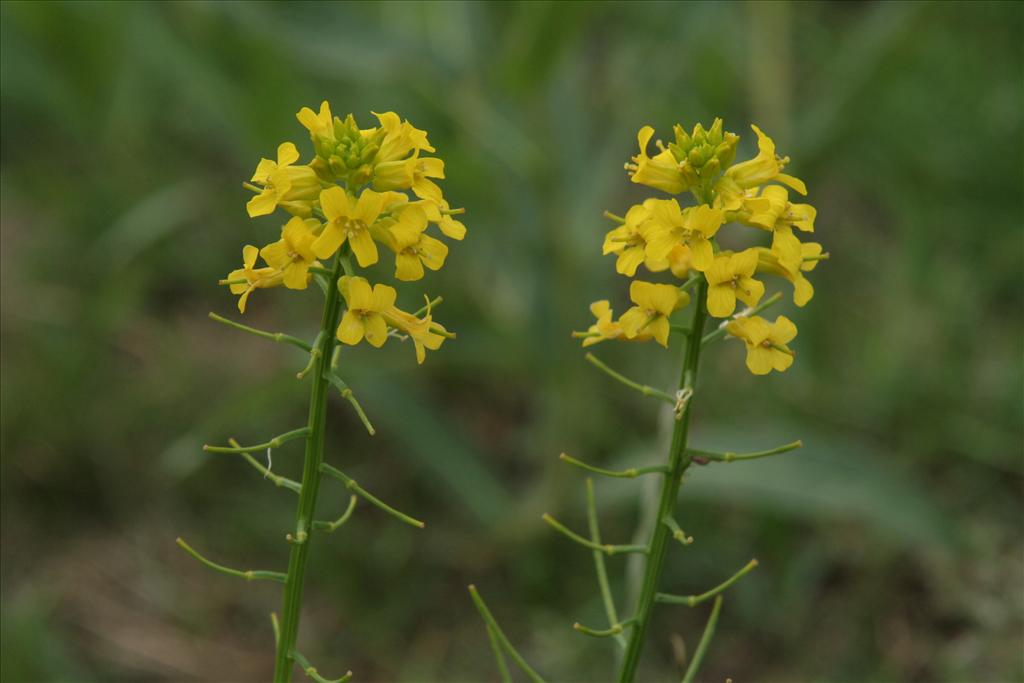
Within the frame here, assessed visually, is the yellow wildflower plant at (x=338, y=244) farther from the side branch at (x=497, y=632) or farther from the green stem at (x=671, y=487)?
the green stem at (x=671, y=487)

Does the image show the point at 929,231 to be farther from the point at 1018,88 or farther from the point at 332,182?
the point at 332,182

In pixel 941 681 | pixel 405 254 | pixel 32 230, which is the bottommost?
pixel 941 681

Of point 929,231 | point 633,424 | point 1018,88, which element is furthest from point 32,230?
point 1018,88

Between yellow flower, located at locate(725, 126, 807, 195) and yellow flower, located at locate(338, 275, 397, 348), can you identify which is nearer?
yellow flower, located at locate(338, 275, 397, 348)

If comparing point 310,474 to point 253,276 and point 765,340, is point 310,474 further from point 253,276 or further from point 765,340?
point 765,340

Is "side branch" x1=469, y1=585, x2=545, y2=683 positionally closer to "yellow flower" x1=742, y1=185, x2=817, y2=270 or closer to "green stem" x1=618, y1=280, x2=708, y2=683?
"green stem" x1=618, y1=280, x2=708, y2=683

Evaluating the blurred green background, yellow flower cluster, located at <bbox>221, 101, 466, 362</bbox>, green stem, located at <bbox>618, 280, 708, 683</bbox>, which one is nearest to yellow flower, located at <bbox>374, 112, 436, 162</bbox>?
yellow flower cluster, located at <bbox>221, 101, 466, 362</bbox>

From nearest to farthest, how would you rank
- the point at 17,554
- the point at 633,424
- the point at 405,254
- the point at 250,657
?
1. the point at 405,254
2. the point at 250,657
3. the point at 17,554
4. the point at 633,424
